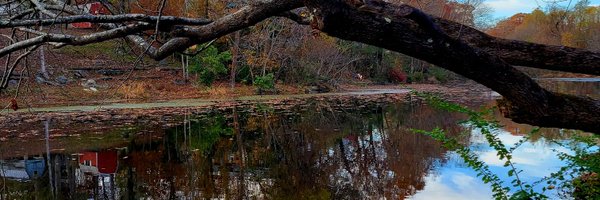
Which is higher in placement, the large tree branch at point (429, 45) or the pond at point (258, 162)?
the large tree branch at point (429, 45)

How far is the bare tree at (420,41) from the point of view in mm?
2689

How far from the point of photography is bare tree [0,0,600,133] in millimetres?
2689

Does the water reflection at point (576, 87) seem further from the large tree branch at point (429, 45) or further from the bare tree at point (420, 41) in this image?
the large tree branch at point (429, 45)

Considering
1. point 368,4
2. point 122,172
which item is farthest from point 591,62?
point 122,172

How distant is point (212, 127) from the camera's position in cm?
1394

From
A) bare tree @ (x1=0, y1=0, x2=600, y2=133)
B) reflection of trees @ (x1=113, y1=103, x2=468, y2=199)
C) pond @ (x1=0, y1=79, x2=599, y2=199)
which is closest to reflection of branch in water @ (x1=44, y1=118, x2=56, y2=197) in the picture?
pond @ (x1=0, y1=79, x2=599, y2=199)

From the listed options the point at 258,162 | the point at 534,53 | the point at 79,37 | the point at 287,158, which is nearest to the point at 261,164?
the point at 258,162

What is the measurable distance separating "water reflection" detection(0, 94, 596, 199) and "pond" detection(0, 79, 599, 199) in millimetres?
19

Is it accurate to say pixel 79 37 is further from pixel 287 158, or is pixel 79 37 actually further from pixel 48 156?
pixel 48 156

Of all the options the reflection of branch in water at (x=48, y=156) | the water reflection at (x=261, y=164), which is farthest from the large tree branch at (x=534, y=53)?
the reflection of branch in water at (x=48, y=156)

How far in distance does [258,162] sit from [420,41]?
7009 millimetres

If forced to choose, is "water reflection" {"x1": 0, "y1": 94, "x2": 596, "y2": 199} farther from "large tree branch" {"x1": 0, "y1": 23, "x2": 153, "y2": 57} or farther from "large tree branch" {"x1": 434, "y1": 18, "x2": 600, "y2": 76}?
"large tree branch" {"x1": 434, "y1": 18, "x2": 600, "y2": 76}

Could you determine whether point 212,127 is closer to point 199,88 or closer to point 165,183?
point 165,183

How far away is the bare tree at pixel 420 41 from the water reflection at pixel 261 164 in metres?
4.20
